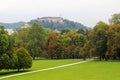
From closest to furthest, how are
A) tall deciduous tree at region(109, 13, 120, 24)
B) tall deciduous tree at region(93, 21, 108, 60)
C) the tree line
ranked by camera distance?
tall deciduous tree at region(93, 21, 108, 60) < the tree line < tall deciduous tree at region(109, 13, 120, 24)

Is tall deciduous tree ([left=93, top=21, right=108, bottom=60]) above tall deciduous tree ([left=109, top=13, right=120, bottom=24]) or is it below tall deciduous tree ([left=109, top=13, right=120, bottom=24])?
below

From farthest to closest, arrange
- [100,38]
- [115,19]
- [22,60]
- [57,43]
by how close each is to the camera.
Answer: [57,43] < [115,19] < [100,38] < [22,60]

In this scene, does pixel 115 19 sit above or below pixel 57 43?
above

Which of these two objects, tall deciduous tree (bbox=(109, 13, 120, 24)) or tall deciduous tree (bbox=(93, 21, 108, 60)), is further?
tall deciduous tree (bbox=(109, 13, 120, 24))

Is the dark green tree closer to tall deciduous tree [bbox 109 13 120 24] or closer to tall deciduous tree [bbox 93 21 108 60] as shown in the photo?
tall deciduous tree [bbox 93 21 108 60]

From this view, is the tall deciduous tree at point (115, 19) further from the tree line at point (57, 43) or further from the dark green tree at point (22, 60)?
the dark green tree at point (22, 60)

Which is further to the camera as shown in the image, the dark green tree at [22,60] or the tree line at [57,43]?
the tree line at [57,43]

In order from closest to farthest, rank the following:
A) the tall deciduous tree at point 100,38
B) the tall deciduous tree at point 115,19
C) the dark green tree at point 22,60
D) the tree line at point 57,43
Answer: the dark green tree at point 22,60
the tall deciduous tree at point 100,38
the tree line at point 57,43
the tall deciduous tree at point 115,19

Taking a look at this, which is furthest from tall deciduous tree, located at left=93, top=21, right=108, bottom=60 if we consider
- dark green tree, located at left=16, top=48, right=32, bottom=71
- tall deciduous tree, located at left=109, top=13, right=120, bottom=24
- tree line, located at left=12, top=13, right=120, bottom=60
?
dark green tree, located at left=16, top=48, right=32, bottom=71

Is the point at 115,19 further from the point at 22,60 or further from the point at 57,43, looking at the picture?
the point at 22,60

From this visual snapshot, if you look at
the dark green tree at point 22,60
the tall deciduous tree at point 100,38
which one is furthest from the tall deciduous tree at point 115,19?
the dark green tree at point 22,60

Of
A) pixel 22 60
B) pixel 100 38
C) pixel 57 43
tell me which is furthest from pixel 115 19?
pixel 22 60

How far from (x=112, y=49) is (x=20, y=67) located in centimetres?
3340

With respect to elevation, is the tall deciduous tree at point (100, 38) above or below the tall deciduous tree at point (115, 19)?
below
